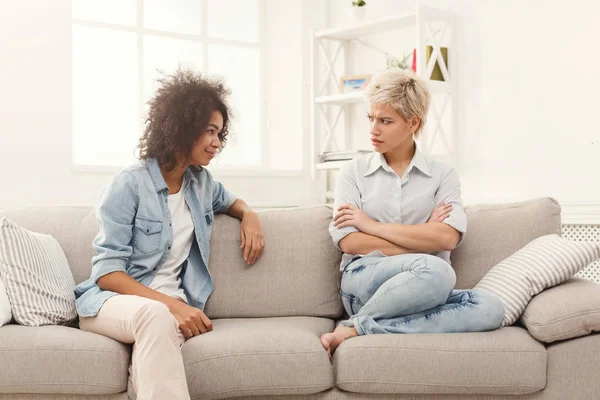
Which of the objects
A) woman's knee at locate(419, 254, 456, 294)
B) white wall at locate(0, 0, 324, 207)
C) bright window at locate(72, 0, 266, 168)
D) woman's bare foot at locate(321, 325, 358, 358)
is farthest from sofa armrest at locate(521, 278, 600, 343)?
white wall at locate(0, 0, 324, 207)

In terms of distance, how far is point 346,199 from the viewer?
2.57 m

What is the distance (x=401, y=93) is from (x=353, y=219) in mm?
469

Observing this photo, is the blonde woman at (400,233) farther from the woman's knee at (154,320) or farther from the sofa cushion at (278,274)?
→ the woman's knee at (154,320)

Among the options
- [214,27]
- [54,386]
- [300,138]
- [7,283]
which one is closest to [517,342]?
[54,386]

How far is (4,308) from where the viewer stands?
2252 mm

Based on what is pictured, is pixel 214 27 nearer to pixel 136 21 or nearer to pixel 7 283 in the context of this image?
pixel 136 21

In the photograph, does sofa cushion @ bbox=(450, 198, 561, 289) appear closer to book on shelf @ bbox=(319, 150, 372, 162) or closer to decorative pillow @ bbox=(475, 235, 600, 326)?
decorative pillow @ bbox=(475, 235, 600, 326)

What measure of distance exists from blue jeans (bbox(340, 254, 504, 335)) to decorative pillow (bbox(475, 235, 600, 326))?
8 cm

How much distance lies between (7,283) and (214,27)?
8.41 ft

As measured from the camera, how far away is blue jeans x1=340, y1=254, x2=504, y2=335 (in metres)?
2.24

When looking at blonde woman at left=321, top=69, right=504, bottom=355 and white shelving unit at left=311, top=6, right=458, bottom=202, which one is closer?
blonde woman at left=321, top=69, right=504, bottom=355

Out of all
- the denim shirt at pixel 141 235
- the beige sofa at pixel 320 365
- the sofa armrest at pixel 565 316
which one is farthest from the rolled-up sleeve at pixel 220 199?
the sofa armrest at pixel 565 316

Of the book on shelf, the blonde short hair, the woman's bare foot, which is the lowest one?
the woman's bare foot

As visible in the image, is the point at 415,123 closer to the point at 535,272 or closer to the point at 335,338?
the point at 535,272
